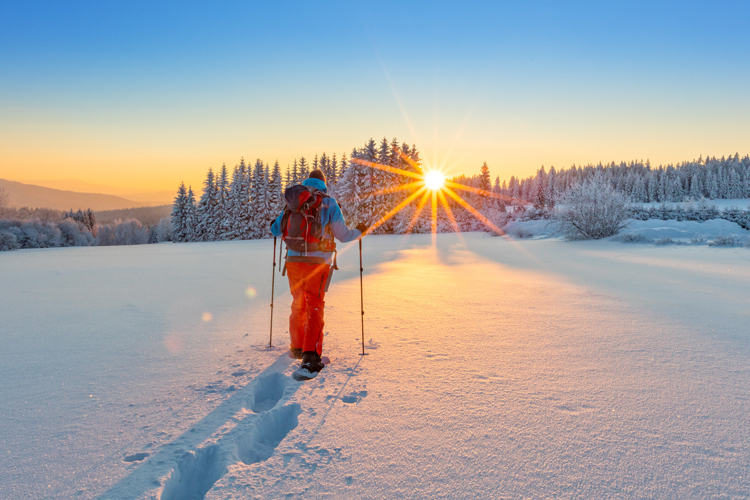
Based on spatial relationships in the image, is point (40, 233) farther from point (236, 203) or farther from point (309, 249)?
point (309, 249)

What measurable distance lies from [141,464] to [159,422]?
0.47 metres

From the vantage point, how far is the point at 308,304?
3670mm

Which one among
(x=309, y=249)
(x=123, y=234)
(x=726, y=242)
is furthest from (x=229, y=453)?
(x=123, y=234)

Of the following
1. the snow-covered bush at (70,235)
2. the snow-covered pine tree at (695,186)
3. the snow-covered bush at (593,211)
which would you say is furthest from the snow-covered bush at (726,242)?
the snow-covered pine tree at (695,186)

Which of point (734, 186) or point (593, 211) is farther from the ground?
point (734, 186)

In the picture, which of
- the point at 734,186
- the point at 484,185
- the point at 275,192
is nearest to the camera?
the point at 275,192

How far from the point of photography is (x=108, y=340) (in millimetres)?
4285

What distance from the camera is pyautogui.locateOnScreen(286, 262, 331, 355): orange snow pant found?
355 cm

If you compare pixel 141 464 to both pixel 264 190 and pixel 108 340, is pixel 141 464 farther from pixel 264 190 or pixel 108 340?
pixel 264 190

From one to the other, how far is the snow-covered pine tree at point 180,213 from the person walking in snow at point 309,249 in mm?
46568

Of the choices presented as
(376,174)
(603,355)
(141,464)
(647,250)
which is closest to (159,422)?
(141,464)

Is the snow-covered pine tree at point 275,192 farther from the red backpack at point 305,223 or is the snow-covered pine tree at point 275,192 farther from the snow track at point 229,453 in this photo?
the snow track at point 229,453

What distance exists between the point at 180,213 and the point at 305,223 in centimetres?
4755

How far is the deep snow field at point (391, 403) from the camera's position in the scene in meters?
1.91
